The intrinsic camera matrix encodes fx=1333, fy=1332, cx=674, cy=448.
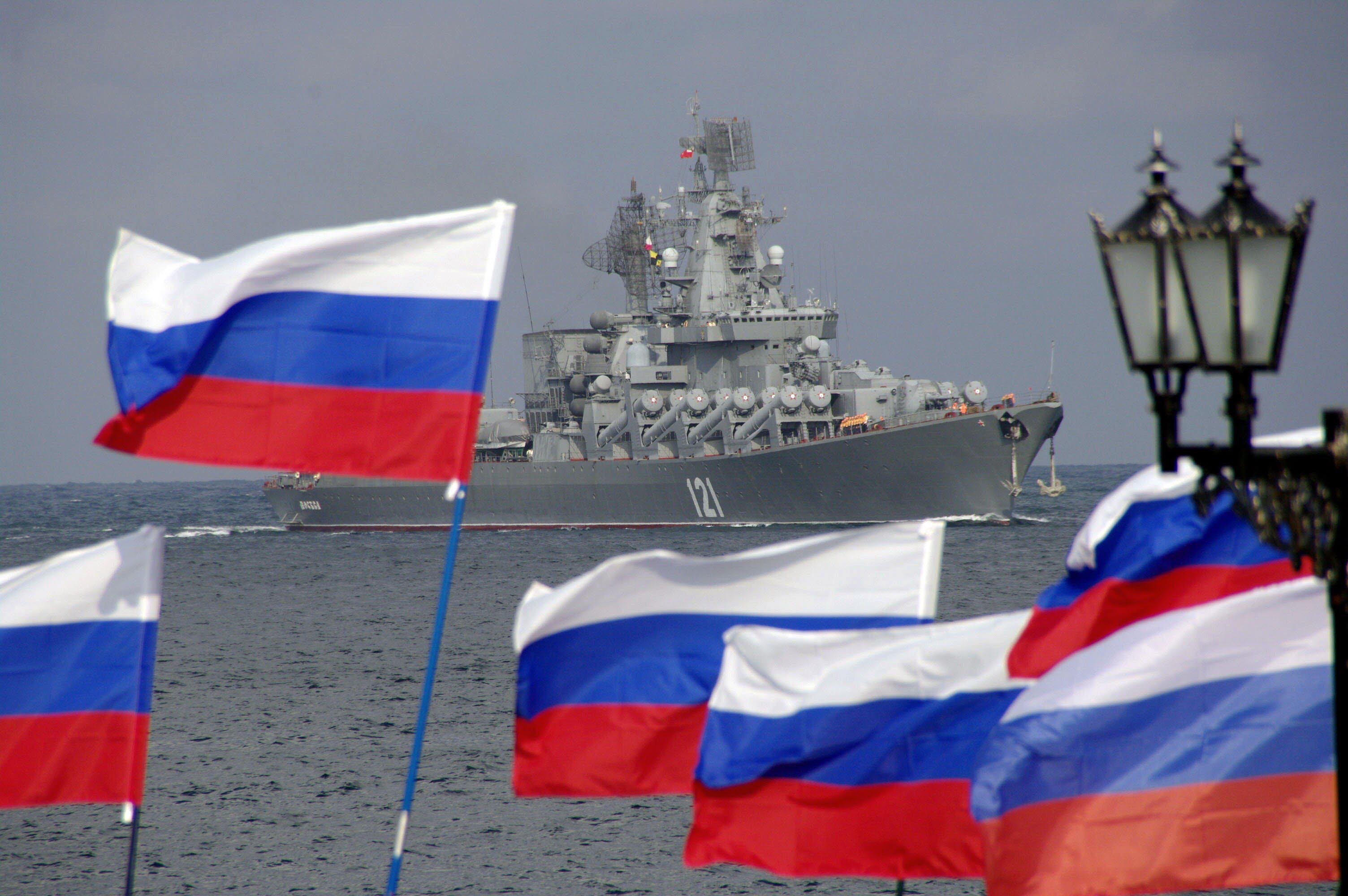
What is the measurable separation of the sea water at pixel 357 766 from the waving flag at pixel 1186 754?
22.0 feet

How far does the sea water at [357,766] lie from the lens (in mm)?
11344

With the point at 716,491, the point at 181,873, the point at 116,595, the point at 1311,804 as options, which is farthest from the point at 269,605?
the point at 1311,804

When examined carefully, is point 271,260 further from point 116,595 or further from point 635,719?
point 635,719

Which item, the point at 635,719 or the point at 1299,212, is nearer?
the point at 1299,212

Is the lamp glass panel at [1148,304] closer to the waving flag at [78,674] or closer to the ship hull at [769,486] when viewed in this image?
the waving flag at [78,674]

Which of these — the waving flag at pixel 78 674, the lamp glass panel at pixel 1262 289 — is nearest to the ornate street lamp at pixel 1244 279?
the lamp glass panel at pixel 1262 289

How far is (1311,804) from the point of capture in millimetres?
4426

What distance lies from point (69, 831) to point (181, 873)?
7.68 feet

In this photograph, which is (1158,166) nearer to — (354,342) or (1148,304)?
(1148,304)

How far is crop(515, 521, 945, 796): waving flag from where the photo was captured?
5.32m

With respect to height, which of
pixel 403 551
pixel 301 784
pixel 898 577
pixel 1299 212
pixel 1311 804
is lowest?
pixel 403 551

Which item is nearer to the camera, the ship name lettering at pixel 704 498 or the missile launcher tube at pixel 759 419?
the missile launcher tube at pixel 759 419

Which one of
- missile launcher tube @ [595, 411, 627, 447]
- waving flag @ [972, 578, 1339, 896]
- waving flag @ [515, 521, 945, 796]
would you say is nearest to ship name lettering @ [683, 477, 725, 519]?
missile launcher tube @ [595, 411, 627, 447]

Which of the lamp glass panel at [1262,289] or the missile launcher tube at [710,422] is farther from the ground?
the lamp glass panel at [1262,289]
